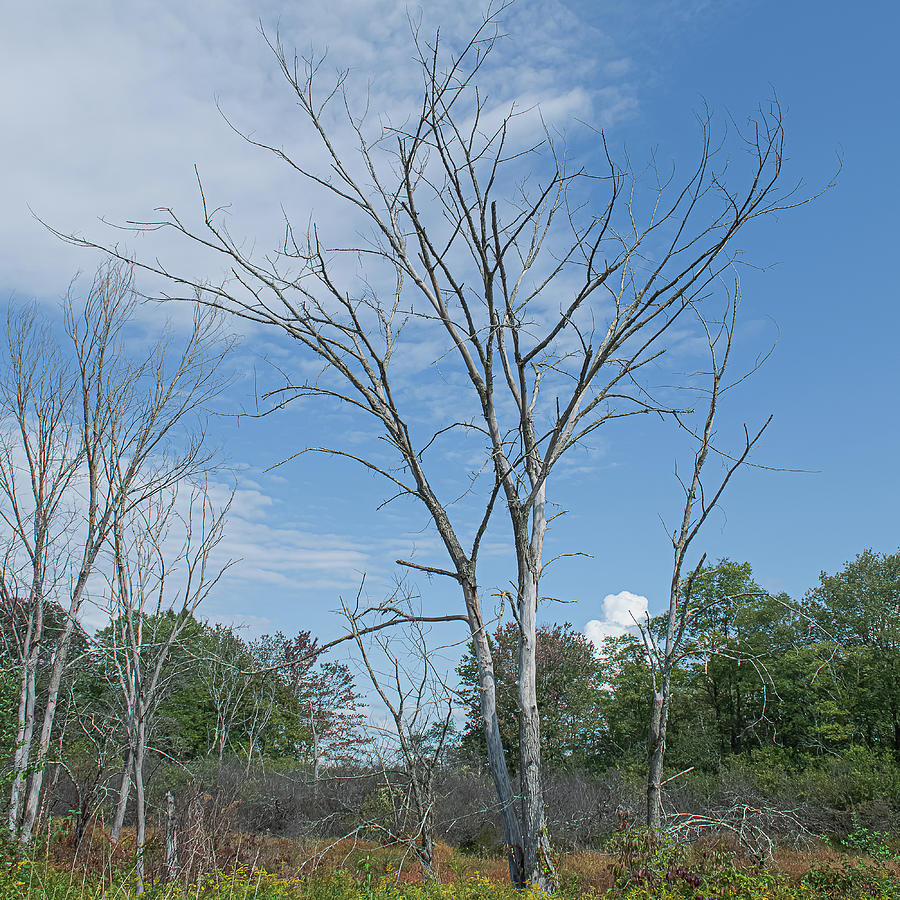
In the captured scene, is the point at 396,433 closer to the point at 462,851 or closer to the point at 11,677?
the point at 11,677

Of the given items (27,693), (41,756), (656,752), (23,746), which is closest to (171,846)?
(41,756)

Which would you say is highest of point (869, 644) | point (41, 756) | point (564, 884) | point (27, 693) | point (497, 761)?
point (869, 644)

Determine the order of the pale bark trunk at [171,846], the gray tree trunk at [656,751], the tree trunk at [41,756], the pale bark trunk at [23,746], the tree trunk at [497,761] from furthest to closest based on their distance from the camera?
the tree trunk at [41,756] < the pale bark trunk at [23,746] < the pale bark trunk at [171,846] < the gray tree trunk at [656,751] < the tree trunk at [497,761]

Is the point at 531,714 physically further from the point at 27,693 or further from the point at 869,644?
the point at 869,644

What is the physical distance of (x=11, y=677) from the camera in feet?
39.7

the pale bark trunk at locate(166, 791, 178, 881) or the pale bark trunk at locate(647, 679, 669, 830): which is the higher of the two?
the pale bark trunk at locate(647, 679, 669, 830)

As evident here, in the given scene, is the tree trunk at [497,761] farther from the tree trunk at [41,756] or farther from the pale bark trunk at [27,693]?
the pale bark trunk at [27,693]

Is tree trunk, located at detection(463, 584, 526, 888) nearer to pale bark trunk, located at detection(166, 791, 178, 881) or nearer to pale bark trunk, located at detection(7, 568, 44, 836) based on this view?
pale bark trunk, located at detection(166, 791, 178, 881)

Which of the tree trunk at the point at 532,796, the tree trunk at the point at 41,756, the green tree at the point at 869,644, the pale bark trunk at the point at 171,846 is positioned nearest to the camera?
the tree trunk at the point at 532,796

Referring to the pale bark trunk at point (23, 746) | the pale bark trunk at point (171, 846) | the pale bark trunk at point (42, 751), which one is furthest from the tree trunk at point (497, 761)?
the pale bark trunk at point (23, 746)

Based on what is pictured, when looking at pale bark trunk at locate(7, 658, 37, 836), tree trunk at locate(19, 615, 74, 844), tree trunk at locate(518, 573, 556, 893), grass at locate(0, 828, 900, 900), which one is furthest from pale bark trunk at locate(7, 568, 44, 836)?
tree trunk at locate(518, 573, 556, 893)

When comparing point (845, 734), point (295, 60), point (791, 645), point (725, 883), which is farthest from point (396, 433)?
point (791, 645)

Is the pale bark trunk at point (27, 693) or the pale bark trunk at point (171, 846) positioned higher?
the pale bark trunk at point (27, 693)

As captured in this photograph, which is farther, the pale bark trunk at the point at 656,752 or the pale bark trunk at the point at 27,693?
the pale bark trunk at the point at 27,693
